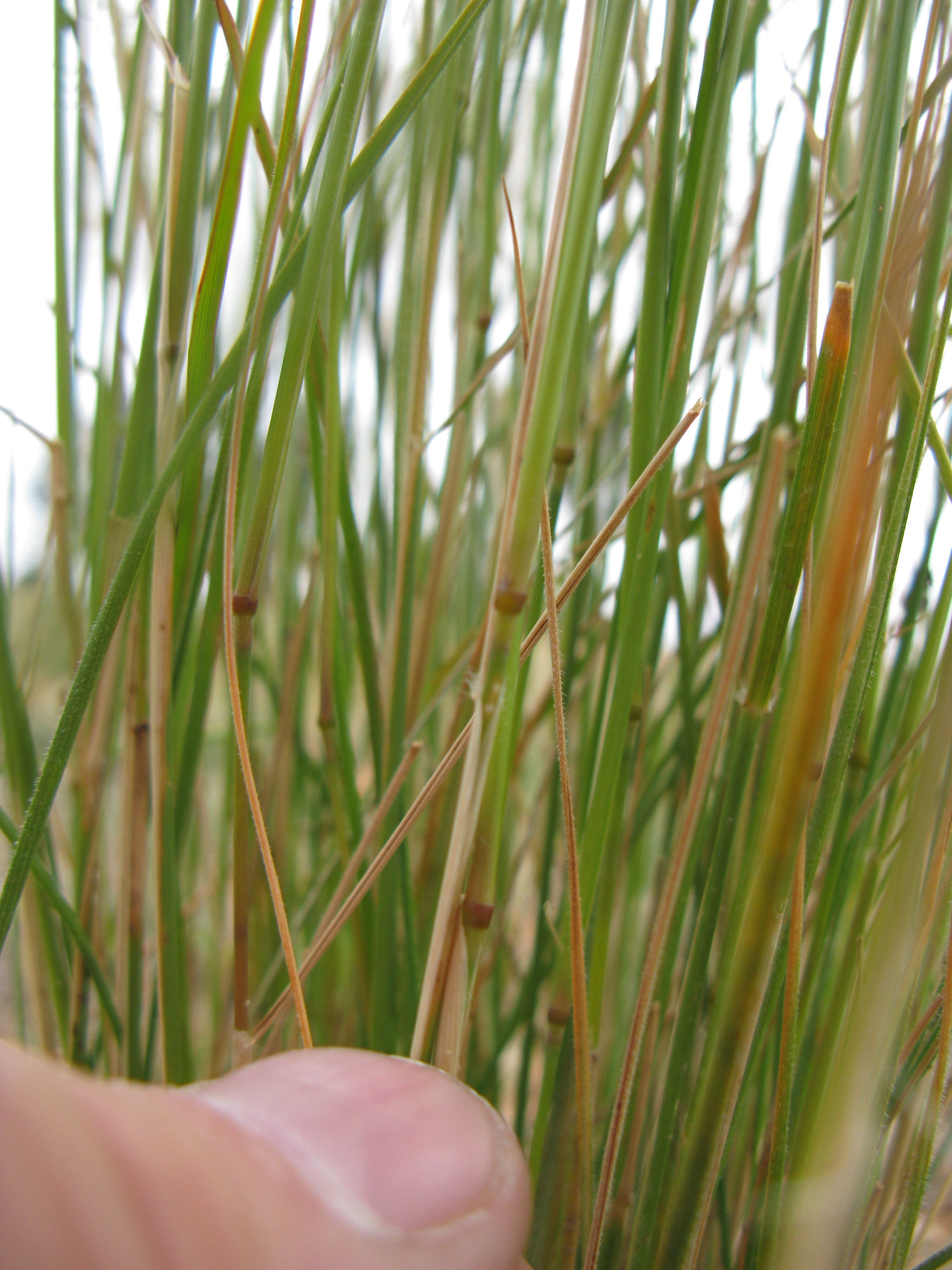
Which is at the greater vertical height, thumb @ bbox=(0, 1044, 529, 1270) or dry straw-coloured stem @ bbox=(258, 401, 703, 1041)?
dry straw-coloured stem @ bbox=(258, 401, 703, 1041)

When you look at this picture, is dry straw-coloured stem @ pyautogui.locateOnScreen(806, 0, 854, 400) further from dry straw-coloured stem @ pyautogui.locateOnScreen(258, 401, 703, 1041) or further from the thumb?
the thumb

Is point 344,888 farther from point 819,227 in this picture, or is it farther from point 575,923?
point 819,227

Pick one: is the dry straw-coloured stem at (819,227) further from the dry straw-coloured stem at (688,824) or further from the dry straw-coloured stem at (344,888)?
the dry straw-coloured stem at (344,888)

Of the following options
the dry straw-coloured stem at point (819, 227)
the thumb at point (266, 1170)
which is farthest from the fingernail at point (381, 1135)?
the dry straw-coloured stem at point (819, 227)

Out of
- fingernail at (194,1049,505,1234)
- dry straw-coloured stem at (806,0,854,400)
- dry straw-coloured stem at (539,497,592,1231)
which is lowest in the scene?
fingernail at (194,1049,505,1234)

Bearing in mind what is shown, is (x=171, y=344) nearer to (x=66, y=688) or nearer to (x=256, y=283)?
(x=256, y=283)

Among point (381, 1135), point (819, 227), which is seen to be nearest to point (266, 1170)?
point (381, 1135)

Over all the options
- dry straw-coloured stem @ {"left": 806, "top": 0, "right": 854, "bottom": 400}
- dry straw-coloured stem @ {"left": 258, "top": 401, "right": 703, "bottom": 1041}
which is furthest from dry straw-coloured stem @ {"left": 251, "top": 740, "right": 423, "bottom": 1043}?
dry straw-coloured stem @ {"left": 806, "top": 0, "right": 854, "bottom": 400}
